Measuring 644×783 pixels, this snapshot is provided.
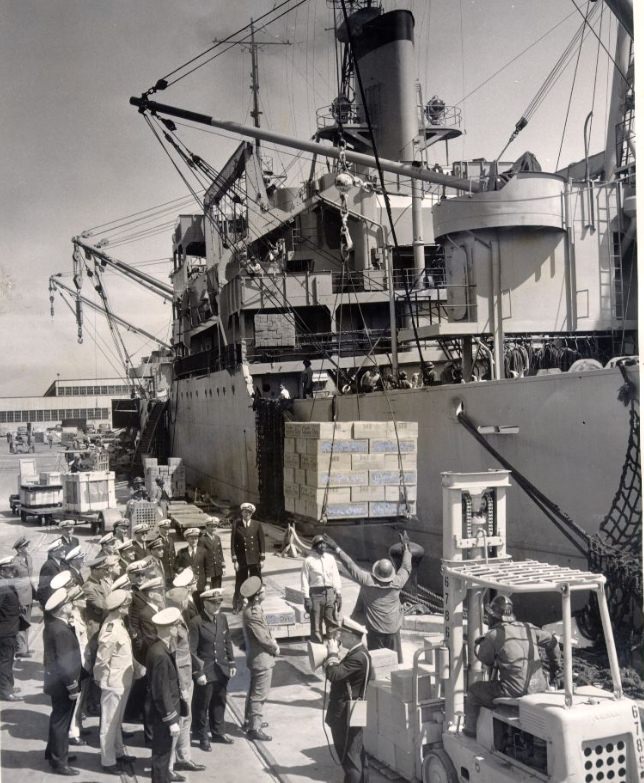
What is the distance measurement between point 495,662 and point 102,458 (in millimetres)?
9212

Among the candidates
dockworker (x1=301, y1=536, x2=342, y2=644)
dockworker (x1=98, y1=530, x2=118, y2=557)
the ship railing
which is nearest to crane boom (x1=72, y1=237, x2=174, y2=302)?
dockworker (x1=98, y1=530, x2=118, y2=557)

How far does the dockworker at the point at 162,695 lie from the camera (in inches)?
177

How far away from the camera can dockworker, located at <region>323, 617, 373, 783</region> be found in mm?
4477

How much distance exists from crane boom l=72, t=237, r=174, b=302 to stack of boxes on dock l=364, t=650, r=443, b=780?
443 cm

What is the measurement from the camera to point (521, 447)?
320 inches

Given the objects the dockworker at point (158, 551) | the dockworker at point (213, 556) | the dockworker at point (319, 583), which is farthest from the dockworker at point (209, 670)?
the dockworker at point (213, 556)

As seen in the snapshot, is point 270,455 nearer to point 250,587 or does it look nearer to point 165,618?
point 250,587

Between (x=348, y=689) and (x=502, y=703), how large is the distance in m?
0.93

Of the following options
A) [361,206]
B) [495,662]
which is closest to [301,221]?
[361,206]

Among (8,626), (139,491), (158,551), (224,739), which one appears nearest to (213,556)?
(158,551)

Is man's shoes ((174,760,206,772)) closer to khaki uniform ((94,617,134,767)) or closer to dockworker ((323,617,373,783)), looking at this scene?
khaki uniform ((94,617,134,767))

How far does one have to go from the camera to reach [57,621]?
5.10 meters

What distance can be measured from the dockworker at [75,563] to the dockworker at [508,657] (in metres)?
3.42

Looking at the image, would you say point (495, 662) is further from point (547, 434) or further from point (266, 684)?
point (547, 434)
